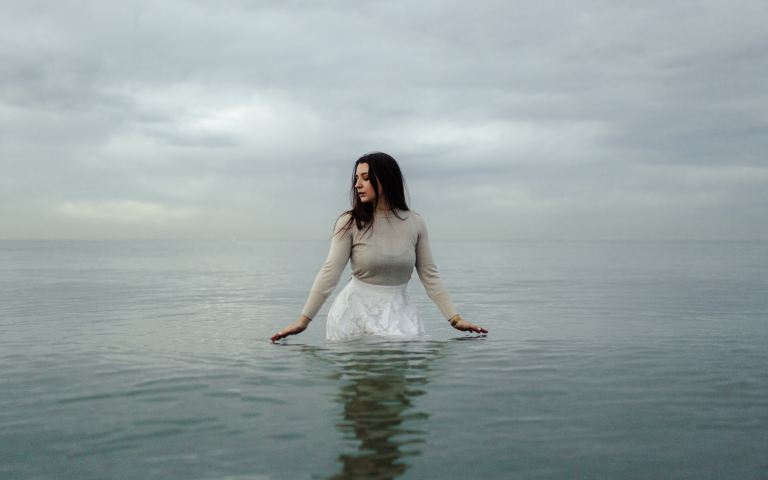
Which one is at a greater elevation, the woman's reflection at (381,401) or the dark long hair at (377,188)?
the dark long hair at (377,188)

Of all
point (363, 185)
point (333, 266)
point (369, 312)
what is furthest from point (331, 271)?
point (363, 185)

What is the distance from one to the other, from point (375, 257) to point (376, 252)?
0.19 ft

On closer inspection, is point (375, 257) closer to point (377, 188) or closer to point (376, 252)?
point (376, 252)

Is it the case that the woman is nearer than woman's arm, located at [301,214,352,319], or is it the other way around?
the woman

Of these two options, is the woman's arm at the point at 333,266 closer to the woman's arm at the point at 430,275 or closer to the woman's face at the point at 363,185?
the woman's face at the point at 363,185

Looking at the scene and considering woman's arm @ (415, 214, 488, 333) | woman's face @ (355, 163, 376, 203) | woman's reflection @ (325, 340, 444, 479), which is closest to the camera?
woman's reflection @ (325, 340, 444, 479)

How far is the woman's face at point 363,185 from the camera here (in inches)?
292

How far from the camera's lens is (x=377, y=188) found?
749cm

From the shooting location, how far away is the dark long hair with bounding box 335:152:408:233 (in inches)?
293

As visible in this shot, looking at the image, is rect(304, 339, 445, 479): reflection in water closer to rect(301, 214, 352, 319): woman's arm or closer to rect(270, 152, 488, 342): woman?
rect(270, 152, 488, 342): woman

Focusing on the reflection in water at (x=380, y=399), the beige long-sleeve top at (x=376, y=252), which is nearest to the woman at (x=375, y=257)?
the beige long-sleeve top at (x=376, y=252)

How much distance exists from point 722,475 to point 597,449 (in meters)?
0.83

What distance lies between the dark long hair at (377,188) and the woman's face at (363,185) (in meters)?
0.04

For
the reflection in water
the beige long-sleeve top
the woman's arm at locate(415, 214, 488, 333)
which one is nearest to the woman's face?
the beige long-sleeve top
